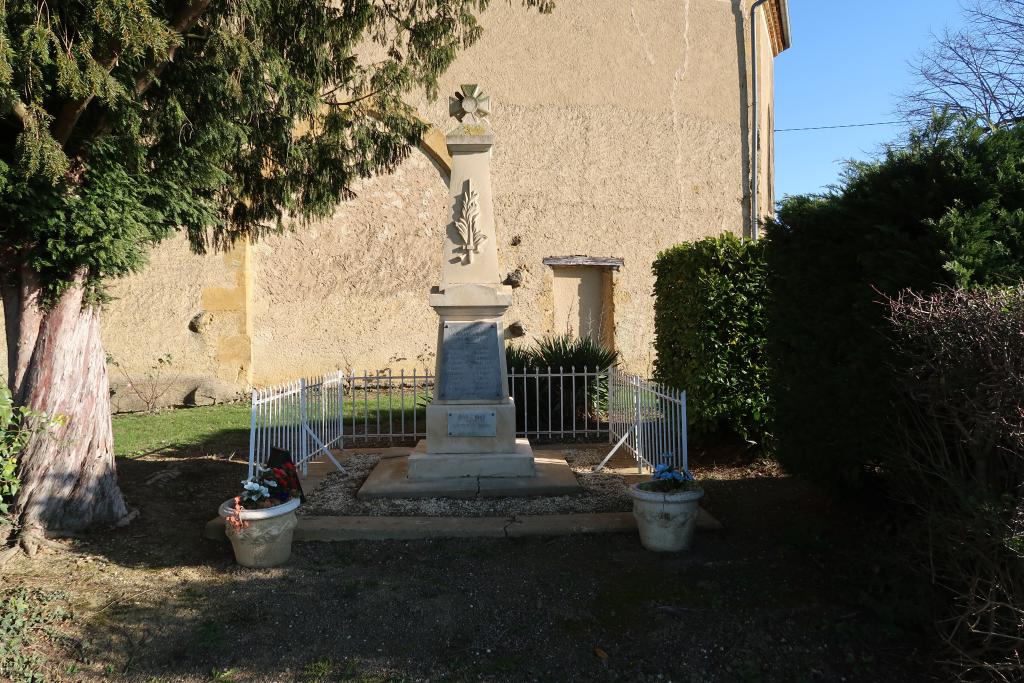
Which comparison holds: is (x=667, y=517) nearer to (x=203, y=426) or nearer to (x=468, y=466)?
(x=468, y=466)

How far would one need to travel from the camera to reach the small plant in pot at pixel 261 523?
13.0 ft

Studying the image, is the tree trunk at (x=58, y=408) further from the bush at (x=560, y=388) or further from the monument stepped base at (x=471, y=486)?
the bush at (x=560, y=388)

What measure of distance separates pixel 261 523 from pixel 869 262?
365 centimetres

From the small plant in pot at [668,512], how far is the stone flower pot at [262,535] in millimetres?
2170

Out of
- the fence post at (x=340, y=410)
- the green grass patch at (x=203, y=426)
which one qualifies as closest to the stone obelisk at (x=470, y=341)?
the fence post at (x=340, y=410)

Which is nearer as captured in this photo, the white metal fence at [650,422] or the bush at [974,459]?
the bush at [974,459]

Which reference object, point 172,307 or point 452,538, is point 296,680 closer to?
point 452,538

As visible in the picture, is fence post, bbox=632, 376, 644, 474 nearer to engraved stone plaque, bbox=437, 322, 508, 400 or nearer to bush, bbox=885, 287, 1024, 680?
engraved stone plaque, bbox=437, 322, 508, 400

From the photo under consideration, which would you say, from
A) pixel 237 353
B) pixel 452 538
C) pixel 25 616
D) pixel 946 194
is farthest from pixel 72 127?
pixel 237 353

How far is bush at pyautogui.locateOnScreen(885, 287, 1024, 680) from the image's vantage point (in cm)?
245

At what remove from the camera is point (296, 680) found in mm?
2871

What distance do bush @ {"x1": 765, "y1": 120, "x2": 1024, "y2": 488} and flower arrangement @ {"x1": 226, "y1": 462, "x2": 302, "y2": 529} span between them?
3281 mm

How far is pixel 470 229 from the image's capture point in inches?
228

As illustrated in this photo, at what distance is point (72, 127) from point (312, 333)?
24.8ft
